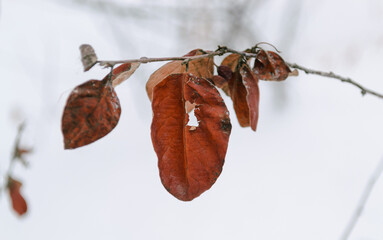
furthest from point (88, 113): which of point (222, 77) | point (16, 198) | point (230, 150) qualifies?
point (230, 150)

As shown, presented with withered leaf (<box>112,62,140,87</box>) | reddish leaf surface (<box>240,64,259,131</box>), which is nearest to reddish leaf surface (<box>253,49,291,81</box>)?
reddish leaf surface (<box>240,64,259,131</box>)

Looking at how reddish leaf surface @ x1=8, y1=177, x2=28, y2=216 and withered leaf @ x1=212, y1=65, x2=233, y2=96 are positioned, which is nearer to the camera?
withered leaf @ x1=212, y1=65, x2=233, y2=96

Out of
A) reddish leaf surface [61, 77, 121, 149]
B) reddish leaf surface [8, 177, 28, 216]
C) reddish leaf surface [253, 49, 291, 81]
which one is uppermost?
reddish leaf surface [253, 49, 291, 81]

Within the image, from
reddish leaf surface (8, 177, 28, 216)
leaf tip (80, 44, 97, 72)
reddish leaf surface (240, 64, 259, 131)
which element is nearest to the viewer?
leaf tip (80, 44, 97, 72)

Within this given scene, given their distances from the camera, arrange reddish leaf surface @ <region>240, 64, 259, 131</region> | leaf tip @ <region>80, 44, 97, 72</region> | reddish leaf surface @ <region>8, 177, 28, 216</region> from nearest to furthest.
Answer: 1. leaf tip @ <region>80, 44, 97, 72</region>
2. reddish leaf surface @ <region>240, 64, 259, 131</region>
3. reddish leaf surface @ <region>8, 177, 28, 216</region>

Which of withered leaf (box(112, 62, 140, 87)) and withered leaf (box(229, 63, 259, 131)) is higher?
withered leaf (box(229, 63, 259, 131))

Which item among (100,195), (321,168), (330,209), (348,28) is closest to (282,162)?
(321,168)

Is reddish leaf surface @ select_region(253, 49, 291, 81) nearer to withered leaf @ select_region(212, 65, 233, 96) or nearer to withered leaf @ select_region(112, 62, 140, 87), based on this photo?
withered leaf @ select_region(212, 65, 233, 96)

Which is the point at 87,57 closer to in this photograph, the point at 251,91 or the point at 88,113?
the point at 88,113

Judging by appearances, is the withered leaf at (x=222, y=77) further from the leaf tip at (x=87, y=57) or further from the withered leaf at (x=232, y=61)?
the leaf tip at (x=87, y=57)
